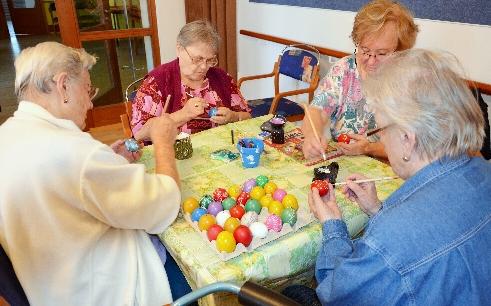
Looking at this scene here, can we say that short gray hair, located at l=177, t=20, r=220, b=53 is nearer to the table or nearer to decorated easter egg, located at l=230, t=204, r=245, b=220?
the table

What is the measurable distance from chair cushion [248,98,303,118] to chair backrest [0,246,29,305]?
6.95 ft

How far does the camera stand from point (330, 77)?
188cm

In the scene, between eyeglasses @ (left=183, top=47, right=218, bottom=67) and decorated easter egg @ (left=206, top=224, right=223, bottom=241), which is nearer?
decorated easter egg @ (left=206, top=224, right=223, bottom=241)

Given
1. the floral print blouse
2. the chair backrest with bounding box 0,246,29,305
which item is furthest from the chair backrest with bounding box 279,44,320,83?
the chair backrest with bounding box 0,246,29,305

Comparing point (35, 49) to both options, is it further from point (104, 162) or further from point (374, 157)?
point (374, 157)

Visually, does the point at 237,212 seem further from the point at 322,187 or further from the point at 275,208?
the point at 322,187

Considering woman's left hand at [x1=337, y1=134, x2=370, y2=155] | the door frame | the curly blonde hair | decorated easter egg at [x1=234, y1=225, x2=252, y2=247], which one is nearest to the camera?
decorated easter egg at [x1=234, y1=225, x2=252, y2=247]

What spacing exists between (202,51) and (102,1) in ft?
7.54

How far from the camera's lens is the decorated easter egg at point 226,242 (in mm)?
970

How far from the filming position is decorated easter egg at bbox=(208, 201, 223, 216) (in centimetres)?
113

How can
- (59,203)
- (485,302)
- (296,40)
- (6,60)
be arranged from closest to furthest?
(485,302)
(59,203)
(296,40)
(6,60)

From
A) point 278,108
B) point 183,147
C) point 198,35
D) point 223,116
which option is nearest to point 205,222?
point 183,147

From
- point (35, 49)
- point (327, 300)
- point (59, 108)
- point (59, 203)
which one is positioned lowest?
point (327, 300)

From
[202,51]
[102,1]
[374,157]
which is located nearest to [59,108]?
[202,51]
